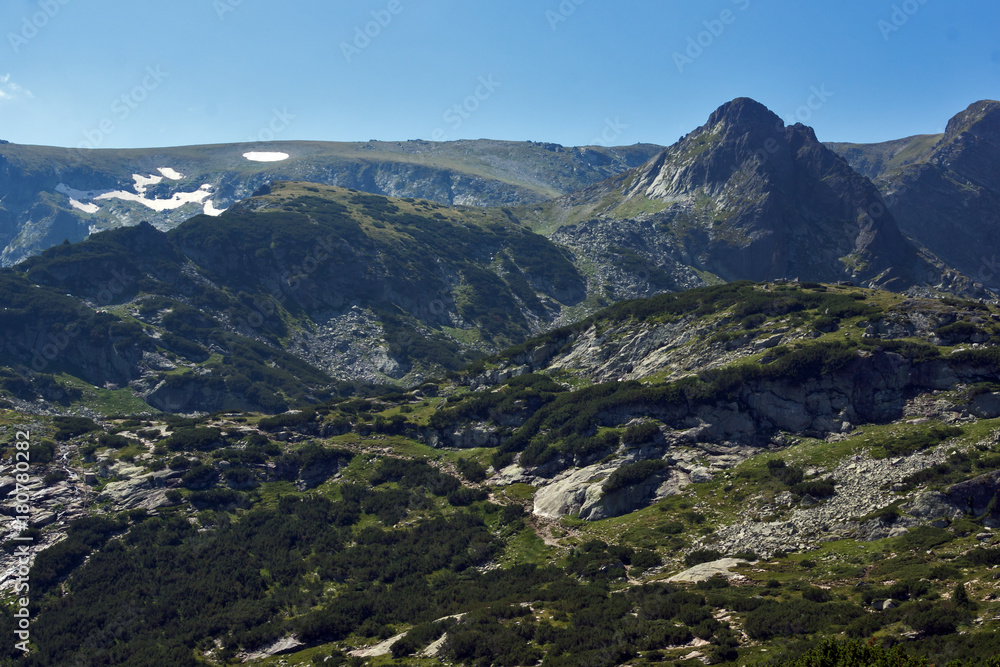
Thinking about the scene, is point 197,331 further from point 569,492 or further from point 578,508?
Result: point 578,508

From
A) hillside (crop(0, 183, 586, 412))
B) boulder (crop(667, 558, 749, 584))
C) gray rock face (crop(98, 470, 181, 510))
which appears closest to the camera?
boulder (crop(667, 558, 749, 584))

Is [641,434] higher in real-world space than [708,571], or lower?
higher

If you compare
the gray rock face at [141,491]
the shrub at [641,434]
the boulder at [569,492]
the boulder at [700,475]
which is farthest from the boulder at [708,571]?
the gray rock face at [141,491]

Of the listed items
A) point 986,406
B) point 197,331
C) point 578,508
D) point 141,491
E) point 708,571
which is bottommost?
point 708,571

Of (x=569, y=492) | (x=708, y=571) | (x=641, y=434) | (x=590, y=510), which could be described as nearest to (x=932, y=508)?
(x=708, y=571)

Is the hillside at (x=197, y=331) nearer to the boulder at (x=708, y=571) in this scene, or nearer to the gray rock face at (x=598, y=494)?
the gray rock face at (x=598, y=494)

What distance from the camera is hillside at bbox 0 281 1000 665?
4456 cm

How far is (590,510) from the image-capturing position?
71562 millimetres

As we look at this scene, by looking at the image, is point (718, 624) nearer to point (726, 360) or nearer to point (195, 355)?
point (726, 360)

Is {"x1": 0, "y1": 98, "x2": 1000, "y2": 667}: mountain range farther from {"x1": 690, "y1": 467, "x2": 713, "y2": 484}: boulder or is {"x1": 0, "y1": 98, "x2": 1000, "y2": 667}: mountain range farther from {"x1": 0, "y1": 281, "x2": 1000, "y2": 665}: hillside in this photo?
{"x1": 690, "y1": 467, "x2": 713, "y2": 484}: boulder

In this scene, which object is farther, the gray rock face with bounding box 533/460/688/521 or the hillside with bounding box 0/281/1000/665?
the gray rock face with bounding box 533/460/688/521

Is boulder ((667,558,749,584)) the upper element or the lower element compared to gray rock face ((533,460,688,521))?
lower

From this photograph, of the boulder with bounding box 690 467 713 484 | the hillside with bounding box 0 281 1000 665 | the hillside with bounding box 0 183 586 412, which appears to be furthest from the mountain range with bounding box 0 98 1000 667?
the hillside with bounding box 0 183 586 412

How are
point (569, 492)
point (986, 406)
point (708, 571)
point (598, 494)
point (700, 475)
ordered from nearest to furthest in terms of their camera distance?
point (708, 571)
point (986, 406)
point (700, 475)
point (598, 494)
point (569, 492)
